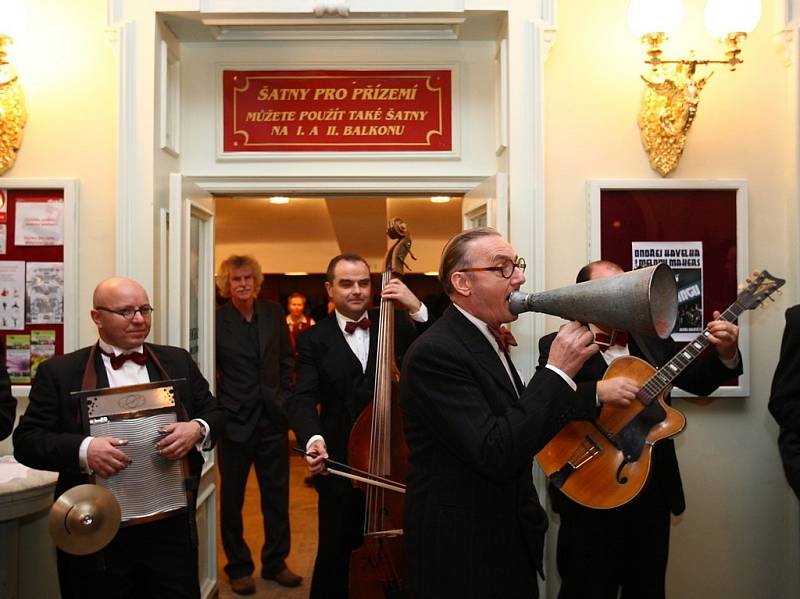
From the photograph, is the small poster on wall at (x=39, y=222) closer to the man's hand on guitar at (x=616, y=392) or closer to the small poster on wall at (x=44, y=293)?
the small poster on wall at (x=44, y=293)

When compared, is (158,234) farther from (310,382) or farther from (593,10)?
(593,10)

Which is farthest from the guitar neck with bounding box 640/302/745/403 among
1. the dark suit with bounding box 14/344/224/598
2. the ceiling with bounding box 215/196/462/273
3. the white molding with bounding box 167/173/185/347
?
the ceiling with bounding box 215/196/462/273

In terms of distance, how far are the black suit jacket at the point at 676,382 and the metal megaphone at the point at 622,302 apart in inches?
27.4

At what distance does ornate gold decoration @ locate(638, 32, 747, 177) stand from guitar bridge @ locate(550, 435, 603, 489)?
1402 mm

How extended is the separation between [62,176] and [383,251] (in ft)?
→ 16.6

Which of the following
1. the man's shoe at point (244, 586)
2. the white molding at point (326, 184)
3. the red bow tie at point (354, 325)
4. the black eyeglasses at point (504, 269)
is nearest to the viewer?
the black eyeglasses at point (504, 269)

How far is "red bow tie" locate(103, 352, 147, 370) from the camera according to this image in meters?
2.66

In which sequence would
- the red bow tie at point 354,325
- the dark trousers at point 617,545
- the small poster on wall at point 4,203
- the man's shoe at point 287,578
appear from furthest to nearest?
the man's shoe at point 287,578, the small poster on wall at point 4,203, the red bow tie at point 354,325, the dark trousers at point 617,545

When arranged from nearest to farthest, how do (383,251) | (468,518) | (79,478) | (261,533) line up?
(468,518)
(79,478)
(261,533)
(383,251)

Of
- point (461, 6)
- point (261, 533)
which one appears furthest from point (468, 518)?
point (261, 533)

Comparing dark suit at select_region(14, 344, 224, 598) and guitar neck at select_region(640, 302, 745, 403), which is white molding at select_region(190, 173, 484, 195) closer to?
dark suit at select_region(14, 344, 224, 598)

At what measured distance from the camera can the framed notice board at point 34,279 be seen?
3.42 meters

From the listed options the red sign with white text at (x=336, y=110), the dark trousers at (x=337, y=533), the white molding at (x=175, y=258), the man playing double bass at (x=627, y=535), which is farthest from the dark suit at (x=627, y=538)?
the white molding at (x=175, y=258)

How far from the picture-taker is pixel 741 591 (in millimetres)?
3506
